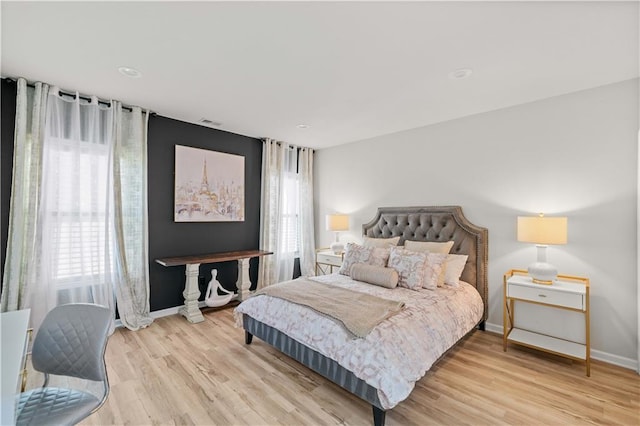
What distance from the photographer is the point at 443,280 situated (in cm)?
Answer: 305

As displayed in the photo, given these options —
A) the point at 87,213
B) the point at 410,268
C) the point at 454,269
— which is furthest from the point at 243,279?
the point at 454,269

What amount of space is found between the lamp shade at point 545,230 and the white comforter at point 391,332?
829 millimetres

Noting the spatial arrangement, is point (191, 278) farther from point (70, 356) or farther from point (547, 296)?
point (547, 296)

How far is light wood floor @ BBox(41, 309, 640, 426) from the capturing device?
1.87 meters

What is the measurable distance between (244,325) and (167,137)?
2.54 metres

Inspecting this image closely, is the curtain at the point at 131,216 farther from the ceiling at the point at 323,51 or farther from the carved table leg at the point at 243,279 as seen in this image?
the carved table leg at the point at 243,279

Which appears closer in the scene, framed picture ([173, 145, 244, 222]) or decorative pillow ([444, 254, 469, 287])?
decorative pillow ([444, 254, 469, 287])

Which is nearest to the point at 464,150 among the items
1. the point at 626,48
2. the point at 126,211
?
the point at 626,48

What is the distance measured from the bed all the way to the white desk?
61.4 inches

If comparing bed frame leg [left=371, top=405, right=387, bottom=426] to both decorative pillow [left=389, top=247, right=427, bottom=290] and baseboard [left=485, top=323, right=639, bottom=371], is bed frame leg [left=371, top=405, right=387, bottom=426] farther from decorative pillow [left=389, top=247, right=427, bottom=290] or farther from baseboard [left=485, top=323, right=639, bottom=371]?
baseboard [left=485, top=323, right=639, bottom=371]

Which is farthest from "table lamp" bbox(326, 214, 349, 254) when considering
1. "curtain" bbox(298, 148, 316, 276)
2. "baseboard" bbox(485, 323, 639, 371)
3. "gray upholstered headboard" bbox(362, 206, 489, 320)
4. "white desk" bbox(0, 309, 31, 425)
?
"white desk" bbox(0, 309, 31, 425)

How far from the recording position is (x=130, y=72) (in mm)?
2449


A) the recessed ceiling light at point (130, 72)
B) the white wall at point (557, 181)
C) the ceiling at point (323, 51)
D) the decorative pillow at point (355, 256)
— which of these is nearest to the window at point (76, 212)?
the ceiling at point (323, 51)

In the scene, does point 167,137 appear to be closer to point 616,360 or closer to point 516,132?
point 516,132
